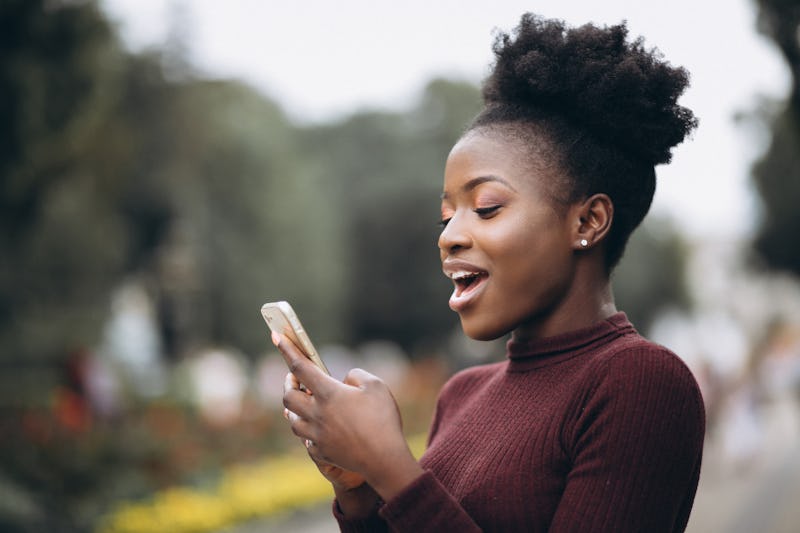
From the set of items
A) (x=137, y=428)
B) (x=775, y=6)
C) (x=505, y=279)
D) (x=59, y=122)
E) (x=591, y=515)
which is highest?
(x=59, y=122)

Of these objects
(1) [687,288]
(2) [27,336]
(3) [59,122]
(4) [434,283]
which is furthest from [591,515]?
(1) [687,288]

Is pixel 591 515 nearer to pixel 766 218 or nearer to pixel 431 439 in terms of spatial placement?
pixel 431 439

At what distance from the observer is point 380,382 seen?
1600 mm

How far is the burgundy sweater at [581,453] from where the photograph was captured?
4.85 ft

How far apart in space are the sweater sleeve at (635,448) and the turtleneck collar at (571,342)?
0.52 feet

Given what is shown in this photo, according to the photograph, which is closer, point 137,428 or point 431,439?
point 431,439

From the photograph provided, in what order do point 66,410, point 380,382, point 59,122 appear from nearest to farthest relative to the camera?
1. point 380,382
2. point 59,122
3. point 66,410

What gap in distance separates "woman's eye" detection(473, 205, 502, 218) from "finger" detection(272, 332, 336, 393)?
0.40 meters

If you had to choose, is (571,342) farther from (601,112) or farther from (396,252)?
(396,252)

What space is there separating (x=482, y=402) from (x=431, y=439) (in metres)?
0.28

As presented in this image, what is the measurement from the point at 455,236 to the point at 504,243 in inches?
4.0

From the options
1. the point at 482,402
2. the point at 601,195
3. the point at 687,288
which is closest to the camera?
the point at 601,195

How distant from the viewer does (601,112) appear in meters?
1.67

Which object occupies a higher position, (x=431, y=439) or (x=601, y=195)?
A: (x=601, y=195)
